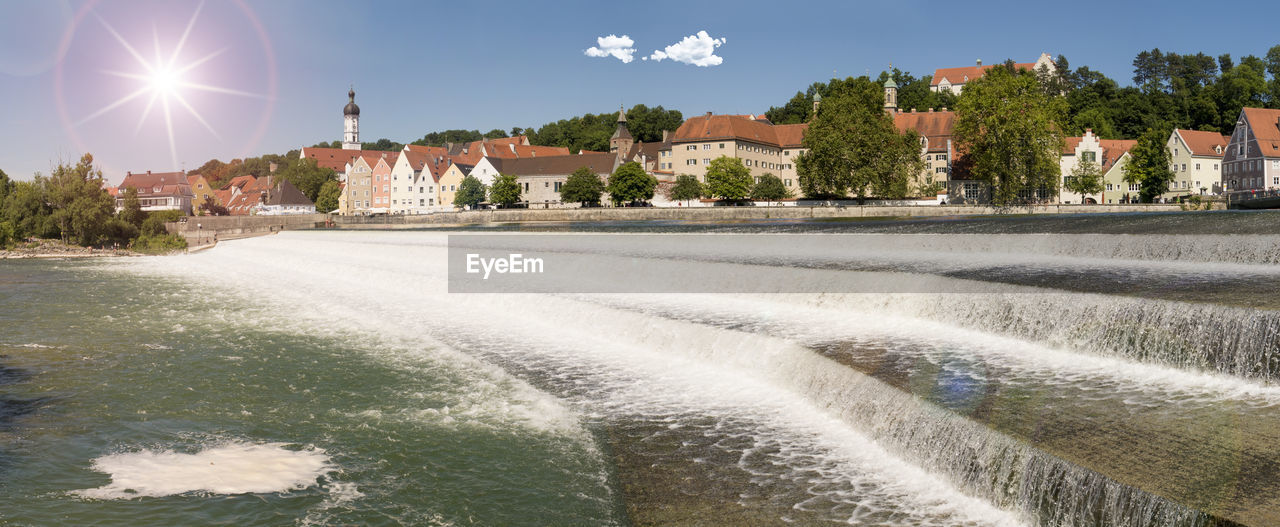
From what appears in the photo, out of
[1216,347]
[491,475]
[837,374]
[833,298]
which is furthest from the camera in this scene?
[833,298]

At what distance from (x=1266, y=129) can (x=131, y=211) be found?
106 metres

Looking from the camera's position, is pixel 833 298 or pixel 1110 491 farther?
pixel 833 298

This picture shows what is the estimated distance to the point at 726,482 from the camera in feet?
26.0

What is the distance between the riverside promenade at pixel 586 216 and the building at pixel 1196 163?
24676mm

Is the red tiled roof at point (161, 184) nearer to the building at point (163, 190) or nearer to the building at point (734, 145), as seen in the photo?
the building at point (163, 190)

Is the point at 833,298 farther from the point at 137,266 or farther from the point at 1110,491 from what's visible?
the point at 137,266

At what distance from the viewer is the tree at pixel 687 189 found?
9531 cm

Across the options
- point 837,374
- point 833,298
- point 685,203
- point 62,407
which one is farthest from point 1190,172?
point 62,407

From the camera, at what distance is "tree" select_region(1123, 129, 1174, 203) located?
79750 millimetres

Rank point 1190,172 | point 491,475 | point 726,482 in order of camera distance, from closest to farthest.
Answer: point 726,482, point 491,475, point 1190,172

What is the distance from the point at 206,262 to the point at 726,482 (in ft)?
152

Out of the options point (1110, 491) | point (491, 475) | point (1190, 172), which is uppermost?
point (1190, 172)

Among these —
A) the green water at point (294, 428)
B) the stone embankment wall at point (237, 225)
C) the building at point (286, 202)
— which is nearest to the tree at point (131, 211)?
the stone embankment wall at point (237, 225)

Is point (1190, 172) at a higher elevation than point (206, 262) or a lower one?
higher
